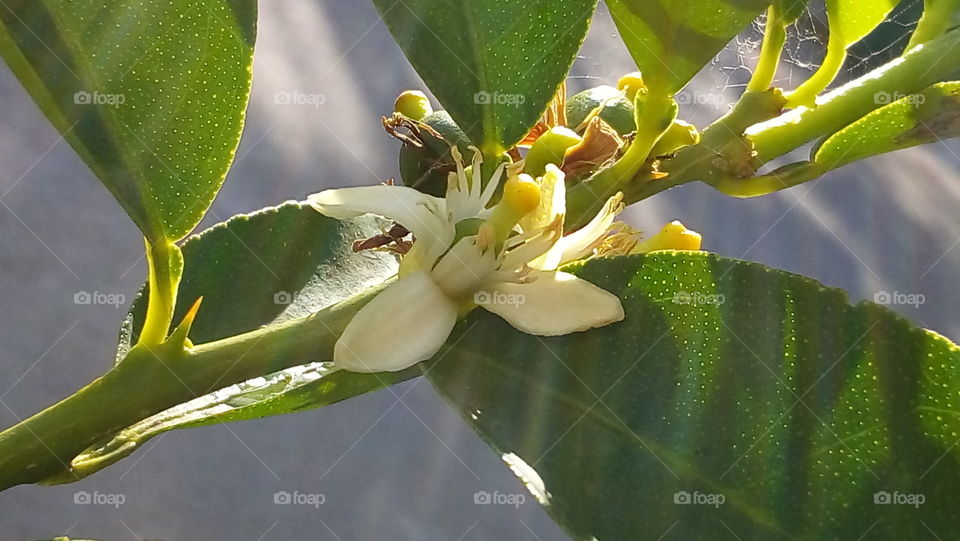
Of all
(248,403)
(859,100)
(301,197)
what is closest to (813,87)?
(859,100)

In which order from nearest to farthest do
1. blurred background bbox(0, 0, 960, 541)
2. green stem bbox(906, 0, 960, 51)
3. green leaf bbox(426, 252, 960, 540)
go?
green leaf bbox(426, 252, 960, 540) < green stem bbox(906, 0, 960, 51) < blurred background bbox(0, 0, 960, 541)

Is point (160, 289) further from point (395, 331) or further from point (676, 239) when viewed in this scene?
point (676, 239)

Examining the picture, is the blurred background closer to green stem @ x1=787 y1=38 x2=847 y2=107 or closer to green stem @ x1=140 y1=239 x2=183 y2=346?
green stem @ x1=787 y1=38 x2=847 y2=107

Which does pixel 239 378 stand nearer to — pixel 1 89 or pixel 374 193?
pixel 374 193

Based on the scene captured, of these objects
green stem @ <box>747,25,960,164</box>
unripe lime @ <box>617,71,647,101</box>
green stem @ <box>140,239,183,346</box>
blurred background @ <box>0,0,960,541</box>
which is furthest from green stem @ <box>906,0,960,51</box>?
blurred background @ <box>0,0,960,541</box>

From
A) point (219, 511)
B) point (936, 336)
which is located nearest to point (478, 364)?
point (936, 336)

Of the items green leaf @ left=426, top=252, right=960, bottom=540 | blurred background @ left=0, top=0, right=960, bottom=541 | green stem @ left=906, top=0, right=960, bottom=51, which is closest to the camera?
green leaf @ left=426, top=252, right=960, bottom=540

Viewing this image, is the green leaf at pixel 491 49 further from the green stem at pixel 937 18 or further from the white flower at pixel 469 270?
the green stem at pixel 937 18
